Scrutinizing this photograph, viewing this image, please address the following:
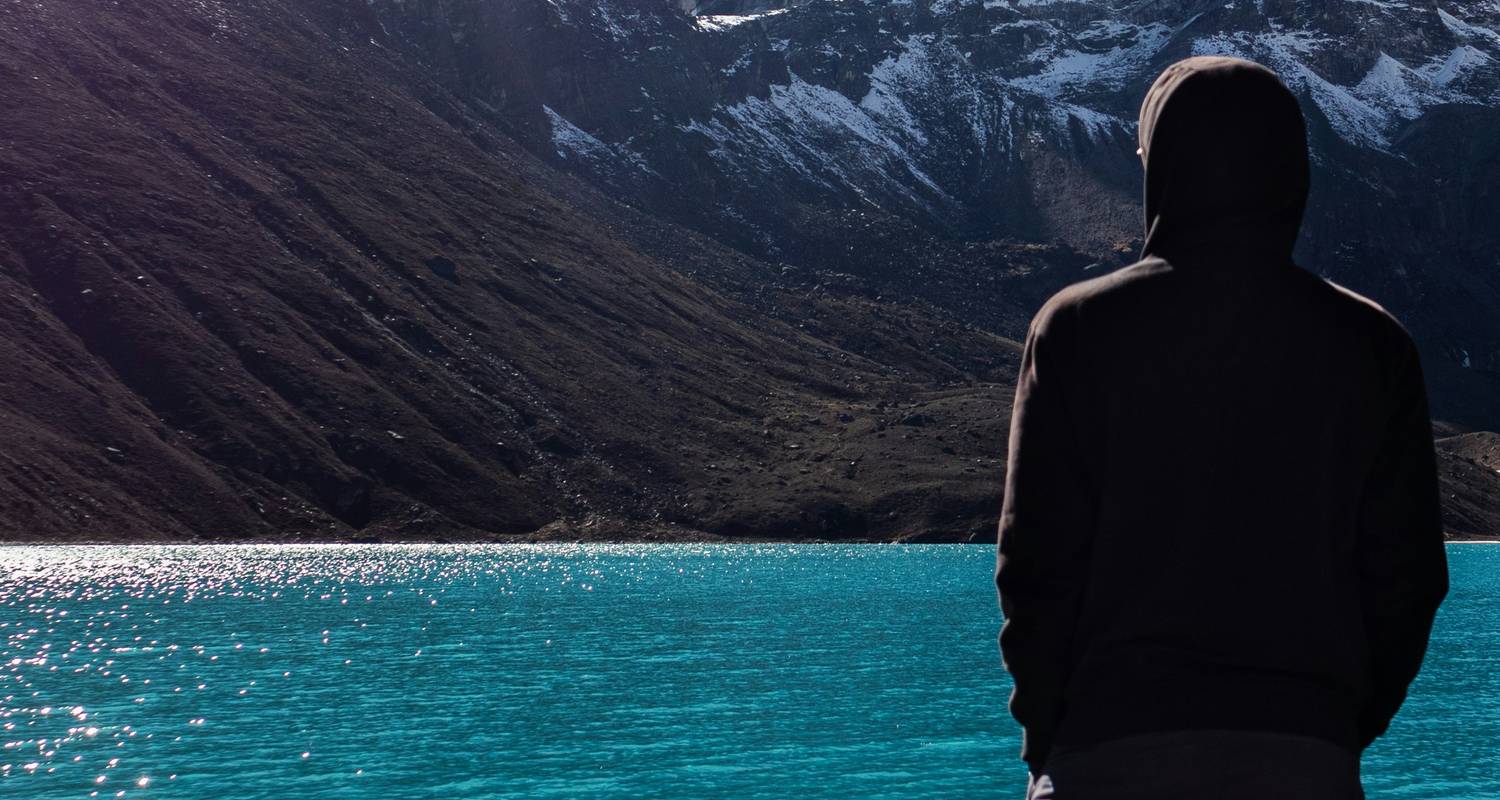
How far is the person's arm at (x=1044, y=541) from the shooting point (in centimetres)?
369

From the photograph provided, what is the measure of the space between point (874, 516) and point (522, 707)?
436 ft

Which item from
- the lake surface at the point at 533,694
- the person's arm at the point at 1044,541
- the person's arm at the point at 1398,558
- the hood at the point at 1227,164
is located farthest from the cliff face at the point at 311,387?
the person's arm at the point at 1398,558

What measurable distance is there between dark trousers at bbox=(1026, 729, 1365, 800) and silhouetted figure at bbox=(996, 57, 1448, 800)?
0.8 inches

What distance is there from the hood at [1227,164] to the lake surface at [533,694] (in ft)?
88.6

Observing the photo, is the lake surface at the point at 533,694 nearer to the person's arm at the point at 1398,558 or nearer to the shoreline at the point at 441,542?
the person's arm at the point at 1398,558

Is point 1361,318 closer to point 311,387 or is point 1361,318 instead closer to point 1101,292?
point 1101,292

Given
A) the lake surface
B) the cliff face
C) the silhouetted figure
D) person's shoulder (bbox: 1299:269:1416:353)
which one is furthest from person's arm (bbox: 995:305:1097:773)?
the cliff face

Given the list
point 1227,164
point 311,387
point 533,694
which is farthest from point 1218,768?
point 311,387

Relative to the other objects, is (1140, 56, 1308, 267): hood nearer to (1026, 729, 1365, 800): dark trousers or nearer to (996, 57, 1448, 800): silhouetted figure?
(996, 57, 1448, 800): silhouetted figure

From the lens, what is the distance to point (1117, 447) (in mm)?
3746

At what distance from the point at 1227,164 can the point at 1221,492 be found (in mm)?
916

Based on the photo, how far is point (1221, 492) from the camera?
368cm

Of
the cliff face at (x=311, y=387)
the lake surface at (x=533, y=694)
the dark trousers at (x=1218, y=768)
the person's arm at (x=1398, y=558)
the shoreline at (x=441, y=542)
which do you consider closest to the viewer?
the dark trousers at (x=1218, y=768)

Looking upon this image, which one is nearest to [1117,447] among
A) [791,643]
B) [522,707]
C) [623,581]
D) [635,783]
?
[635,783]
